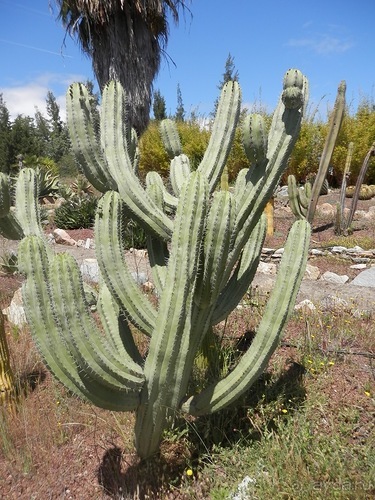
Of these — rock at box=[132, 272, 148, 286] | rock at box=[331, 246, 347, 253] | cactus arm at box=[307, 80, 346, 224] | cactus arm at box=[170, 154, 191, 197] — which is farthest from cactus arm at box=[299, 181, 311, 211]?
cactus arm at box=[170, 154, 191, 197]

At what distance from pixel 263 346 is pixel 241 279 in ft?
1.79

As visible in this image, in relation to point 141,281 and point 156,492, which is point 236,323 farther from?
point 156,492

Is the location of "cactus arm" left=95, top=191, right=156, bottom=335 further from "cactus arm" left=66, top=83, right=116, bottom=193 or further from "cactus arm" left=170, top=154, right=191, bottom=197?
"cactus arm" left=170, top=154, right=191, bottom=197

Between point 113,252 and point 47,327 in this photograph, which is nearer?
point 47,327

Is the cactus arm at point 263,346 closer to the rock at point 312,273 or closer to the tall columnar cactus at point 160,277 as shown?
the tall columnar cactus at point 160,277

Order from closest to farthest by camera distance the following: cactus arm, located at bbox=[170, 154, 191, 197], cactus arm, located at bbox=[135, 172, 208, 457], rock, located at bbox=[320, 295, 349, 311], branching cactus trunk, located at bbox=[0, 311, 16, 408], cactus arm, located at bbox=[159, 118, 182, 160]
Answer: cactus arm, located at bbox=[135, 172, 208, 457]
branching cactus trunk, located at bbox=[0, 311, 16, 408]
cactus arm, located at bbox=[170, 154, 191, 197]
cactus arm, located at bbox=[159, 118, 182, 160]
rock, located at bbox=[320, 295, 349, 311]

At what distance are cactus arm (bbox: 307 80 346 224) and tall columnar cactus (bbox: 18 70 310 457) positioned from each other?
547cm

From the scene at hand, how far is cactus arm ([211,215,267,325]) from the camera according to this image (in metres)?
2.36

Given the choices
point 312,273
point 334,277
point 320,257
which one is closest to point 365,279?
point 334,277

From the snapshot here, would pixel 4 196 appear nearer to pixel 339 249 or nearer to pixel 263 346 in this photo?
pixel 263 346

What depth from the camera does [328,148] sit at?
7.76 meters

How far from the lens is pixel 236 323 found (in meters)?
3.82

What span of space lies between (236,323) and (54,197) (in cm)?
1164

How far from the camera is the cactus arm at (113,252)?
1973 millimetres
